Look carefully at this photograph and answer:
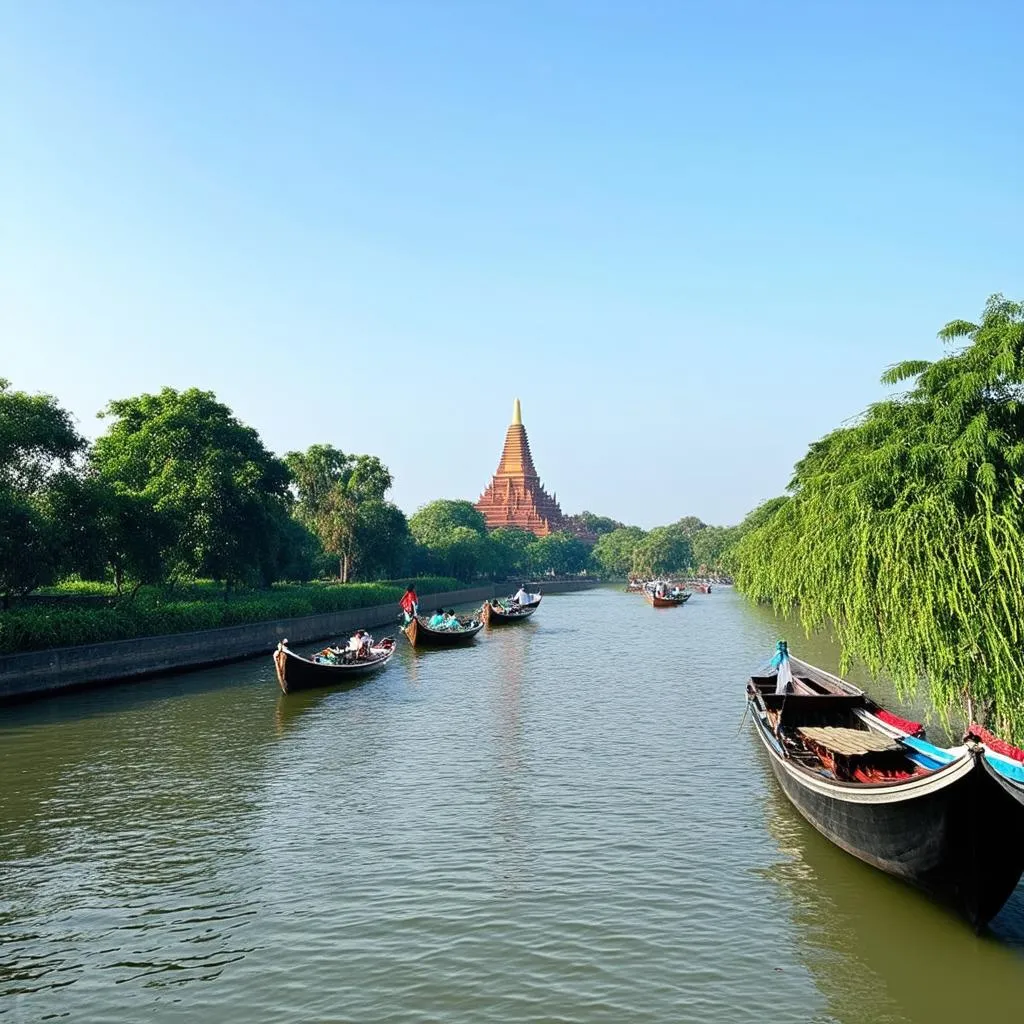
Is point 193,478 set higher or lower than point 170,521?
higher

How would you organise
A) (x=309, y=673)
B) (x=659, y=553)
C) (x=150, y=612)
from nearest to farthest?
(x=309, y=673) < (x=150, y=612) < (x=659, y=553)

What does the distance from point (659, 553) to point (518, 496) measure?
3595 cm

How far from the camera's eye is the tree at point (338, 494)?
70.9 meters

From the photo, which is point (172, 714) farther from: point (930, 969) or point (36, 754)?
point (930, 969)

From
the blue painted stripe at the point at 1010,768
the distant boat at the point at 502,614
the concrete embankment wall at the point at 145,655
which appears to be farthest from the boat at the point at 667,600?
the blue painted stripe at the point at 1010,768

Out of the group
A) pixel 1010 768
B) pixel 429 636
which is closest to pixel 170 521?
pixel 429 636

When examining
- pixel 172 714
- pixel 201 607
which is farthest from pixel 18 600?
pixel 172 714

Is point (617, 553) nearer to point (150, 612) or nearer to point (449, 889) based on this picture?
point (150, 612)

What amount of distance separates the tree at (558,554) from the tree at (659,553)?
469 inches

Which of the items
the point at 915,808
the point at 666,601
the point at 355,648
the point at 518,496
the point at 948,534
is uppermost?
the point at 518,496

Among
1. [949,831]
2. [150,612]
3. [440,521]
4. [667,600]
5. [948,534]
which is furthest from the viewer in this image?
[440,521]

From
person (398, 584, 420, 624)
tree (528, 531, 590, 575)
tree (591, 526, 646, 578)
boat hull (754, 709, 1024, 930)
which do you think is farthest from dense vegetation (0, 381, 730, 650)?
tree (591, 526, 646, 578)

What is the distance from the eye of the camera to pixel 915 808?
1008 centimetres

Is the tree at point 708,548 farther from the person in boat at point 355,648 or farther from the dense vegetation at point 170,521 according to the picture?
the person in boat at point 355,648
